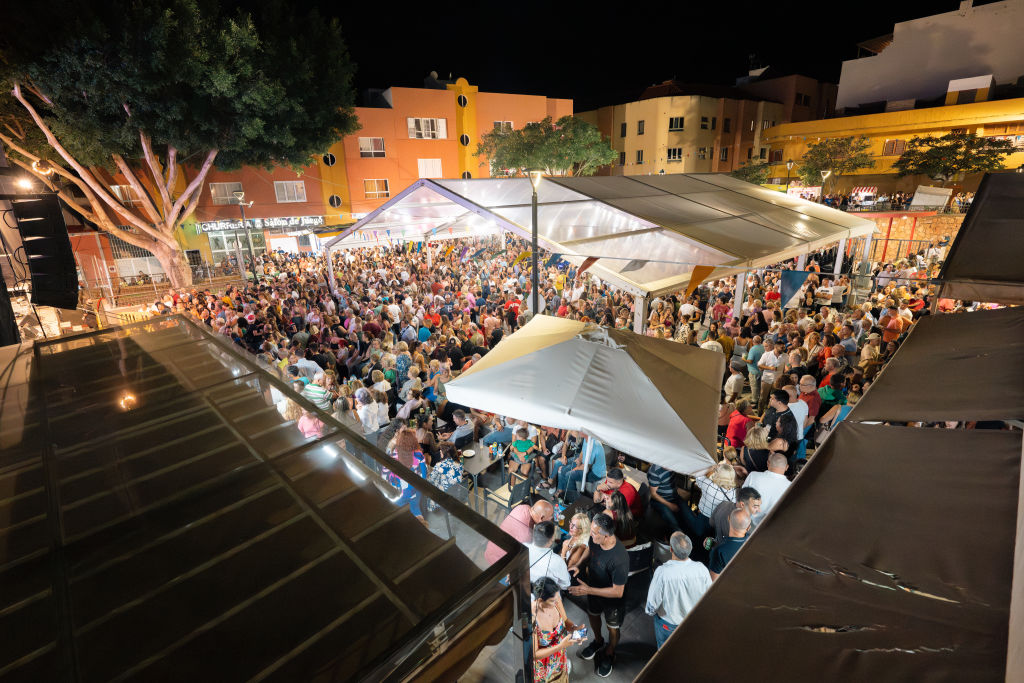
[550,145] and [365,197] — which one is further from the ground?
[550,145]

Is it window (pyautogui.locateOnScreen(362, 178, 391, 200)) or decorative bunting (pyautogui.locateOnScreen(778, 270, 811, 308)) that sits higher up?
window (pyautogui.locateOnScreen(362, 178, 391, 200))

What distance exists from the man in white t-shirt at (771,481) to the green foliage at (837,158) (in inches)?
1459

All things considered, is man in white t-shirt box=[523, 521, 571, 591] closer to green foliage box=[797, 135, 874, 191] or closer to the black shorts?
the black shorts

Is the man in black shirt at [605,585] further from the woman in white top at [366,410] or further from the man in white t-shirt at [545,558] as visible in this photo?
the woman in white top at [366,410]

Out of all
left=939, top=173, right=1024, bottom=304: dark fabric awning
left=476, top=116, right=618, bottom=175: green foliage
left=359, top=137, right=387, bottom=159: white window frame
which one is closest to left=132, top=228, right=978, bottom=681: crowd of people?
left=939, top=173, right=1024, bottom=304: dark fabric awning

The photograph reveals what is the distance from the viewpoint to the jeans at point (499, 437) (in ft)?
19.6

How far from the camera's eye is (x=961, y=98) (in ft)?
107

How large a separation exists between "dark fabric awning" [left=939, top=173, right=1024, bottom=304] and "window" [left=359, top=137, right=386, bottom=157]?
92.3ft

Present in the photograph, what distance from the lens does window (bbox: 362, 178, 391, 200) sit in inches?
1110

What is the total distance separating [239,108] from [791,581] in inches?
760

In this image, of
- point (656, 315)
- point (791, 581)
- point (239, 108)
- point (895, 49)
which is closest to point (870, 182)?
point (895, 49)

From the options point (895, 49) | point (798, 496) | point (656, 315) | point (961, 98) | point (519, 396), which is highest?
point (895, 49)

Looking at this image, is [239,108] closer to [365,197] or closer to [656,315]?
[365,197]

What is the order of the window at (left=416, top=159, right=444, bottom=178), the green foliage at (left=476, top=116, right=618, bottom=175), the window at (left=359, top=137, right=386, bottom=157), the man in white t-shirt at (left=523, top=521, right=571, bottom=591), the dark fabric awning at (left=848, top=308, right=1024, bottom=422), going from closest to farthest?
the dark fabric awning at (left=848, top=308, right=1024, bottom=422) → the man in white t-shirt at (left=523, top=521, right=571, bottom=591) → the window at (left=359, top=137, right=386, bottom=157) → the window at (left=416, top=159, right=444, bottom=178) → the green foliage at (left=476, top=116, right=618, bottom=175)
